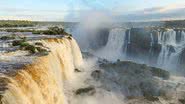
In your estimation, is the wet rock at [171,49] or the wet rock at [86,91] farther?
the wet rock at [171,49]

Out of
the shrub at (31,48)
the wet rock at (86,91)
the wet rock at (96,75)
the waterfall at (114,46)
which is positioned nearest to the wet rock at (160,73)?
the wet rock at (96,75)

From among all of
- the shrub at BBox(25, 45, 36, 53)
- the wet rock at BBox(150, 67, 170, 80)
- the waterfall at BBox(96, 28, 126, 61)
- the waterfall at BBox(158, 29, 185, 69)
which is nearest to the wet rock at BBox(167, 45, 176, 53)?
the waterfall at BBox(158, 29, 185, 69)

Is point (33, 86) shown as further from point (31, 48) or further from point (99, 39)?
point (99, 39)

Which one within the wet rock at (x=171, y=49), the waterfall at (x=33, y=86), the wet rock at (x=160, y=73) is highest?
the waterfall at (x=33, y=86)

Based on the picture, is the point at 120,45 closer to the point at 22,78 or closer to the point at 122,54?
the point at 122,54

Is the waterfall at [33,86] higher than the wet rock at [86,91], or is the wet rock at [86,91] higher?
the waterfall at [33,86]

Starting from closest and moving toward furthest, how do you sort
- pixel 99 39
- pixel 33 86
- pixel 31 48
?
pixel 33 86 → pixel 31 48 → pixel 99 39

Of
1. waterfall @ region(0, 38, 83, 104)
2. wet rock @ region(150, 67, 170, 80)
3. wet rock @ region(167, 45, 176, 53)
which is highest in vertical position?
waterfall @ region(0, 38, 83, 104)

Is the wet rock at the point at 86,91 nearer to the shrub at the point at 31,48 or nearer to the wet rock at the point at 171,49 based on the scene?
the shrub at the point at 31,48

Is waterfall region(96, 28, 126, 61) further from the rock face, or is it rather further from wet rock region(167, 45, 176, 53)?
wet rock region(167, 45, 176, 53)

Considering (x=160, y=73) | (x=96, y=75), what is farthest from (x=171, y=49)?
(x=96, y=75)
